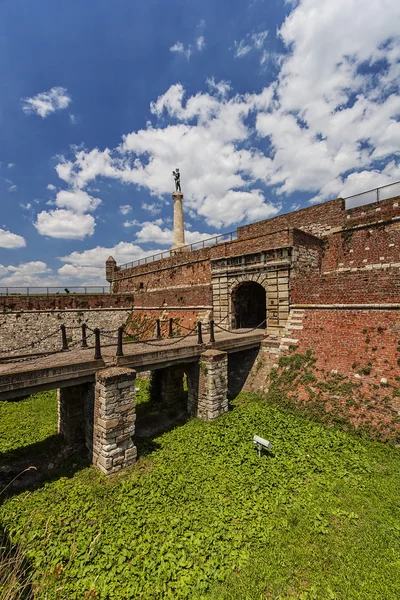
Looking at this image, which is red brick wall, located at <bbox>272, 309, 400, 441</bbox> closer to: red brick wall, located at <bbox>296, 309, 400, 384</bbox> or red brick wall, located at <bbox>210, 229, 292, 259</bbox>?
red brick wall, located at <bbox>296, 309, 400, 384</bbox>

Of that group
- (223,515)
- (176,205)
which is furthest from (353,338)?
(176,205)

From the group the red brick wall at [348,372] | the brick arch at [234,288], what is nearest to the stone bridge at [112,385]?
the red brick wall at [348,372]

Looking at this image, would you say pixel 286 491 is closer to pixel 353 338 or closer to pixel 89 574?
pixel 89 574

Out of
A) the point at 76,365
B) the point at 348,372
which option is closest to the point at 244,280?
the point at 348,372

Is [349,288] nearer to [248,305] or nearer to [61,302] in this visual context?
[248,305]

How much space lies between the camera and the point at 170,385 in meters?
11.2

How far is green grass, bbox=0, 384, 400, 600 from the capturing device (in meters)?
4.27

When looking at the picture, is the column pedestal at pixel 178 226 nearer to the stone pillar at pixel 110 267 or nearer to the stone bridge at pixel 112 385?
the stone pillar at pixel 110 267

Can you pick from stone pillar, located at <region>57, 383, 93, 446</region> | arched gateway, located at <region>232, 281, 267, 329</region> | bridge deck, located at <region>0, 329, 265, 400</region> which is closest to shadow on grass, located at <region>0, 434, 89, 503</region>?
stone pillar, located at <region>57, 383, 93, 446</region>

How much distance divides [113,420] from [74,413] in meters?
2.49

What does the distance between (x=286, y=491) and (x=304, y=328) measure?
676 cm

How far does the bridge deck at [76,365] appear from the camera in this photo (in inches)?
249

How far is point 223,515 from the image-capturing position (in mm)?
5508

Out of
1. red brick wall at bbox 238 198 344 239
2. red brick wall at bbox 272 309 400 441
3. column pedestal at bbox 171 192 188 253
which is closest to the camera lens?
red brick wall at bbox 272 309 400 441
